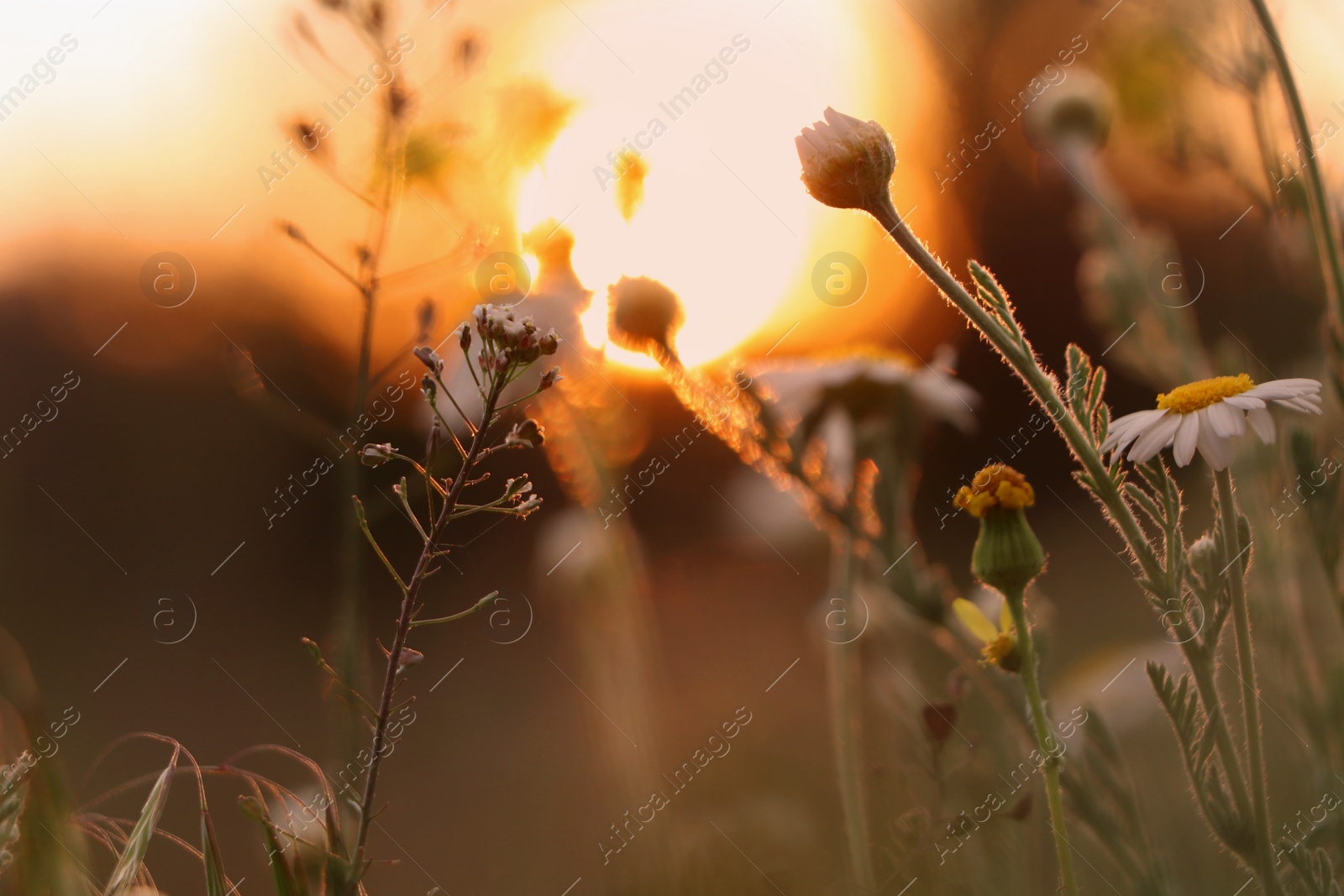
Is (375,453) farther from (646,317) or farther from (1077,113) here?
(1077,113)

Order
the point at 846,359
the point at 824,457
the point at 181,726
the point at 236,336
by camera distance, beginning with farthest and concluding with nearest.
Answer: the point at 236,336 → the point at 181,726 → the point at 846,359 → the point at 824,457

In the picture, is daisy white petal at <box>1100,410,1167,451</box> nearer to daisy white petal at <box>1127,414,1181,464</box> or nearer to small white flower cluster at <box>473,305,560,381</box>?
daisy white petal at <box>1127,414,1181,464</box>

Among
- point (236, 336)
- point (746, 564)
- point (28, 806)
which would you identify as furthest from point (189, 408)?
point (28, 806)

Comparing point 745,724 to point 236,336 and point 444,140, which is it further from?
point 236,336

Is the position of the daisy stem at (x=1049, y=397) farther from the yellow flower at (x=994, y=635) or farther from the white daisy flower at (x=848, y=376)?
the white daisy flower at (x=848, y=376)

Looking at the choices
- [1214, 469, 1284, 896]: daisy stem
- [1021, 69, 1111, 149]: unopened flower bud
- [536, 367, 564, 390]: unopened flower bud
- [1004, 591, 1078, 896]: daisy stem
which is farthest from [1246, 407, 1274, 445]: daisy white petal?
[1021, 69, 1111, 149]: unopened flower bud

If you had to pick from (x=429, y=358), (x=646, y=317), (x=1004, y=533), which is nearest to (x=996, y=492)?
(x=1004, y=533)

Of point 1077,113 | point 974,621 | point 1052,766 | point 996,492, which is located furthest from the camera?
point 1077,113
